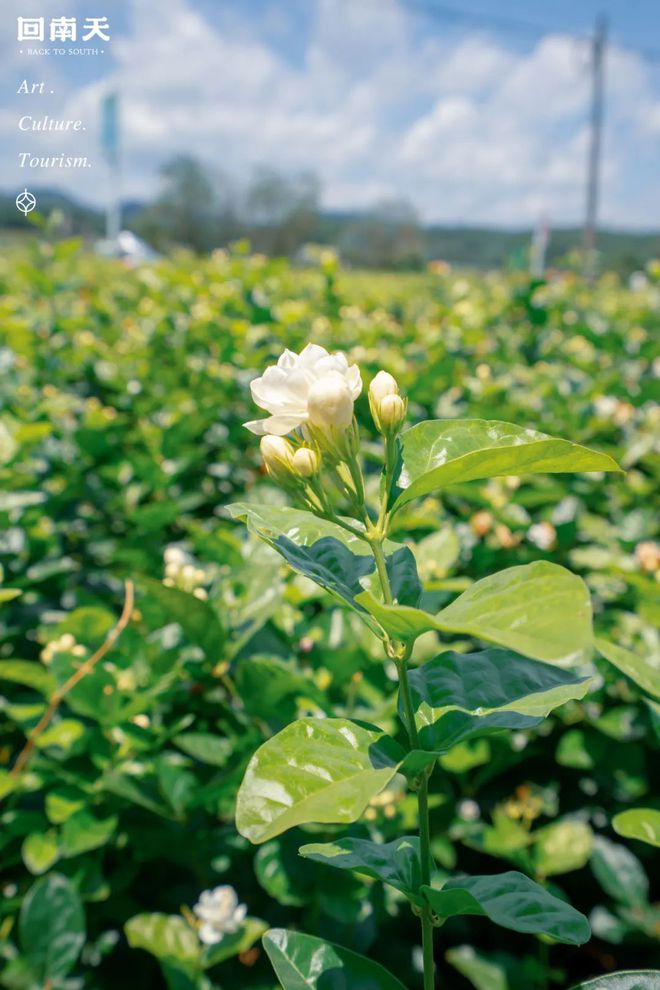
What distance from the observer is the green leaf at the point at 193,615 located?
1026 mm

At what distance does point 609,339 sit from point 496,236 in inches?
2287

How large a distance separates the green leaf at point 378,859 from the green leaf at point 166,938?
22.1 inches

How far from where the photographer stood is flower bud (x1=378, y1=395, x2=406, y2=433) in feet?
2.16

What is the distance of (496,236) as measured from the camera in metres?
57.7

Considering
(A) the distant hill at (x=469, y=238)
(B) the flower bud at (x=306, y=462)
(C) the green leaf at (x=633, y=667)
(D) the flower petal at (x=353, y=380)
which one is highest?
(D) the flower petal at (x=353, y=380)

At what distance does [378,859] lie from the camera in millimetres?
685

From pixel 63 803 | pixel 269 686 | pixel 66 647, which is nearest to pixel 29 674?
pixel 66 647

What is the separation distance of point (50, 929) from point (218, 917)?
0.23 metres

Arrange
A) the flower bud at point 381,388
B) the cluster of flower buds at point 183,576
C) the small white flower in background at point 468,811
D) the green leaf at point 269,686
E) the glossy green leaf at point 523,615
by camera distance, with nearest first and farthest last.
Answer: the glossy green leaf at point 523,615 → the flower bud at point 381,388 → the green leaf at point 269,686 → the cluster of flower buds at point 183,576 → the small white flower in background at point 468,811

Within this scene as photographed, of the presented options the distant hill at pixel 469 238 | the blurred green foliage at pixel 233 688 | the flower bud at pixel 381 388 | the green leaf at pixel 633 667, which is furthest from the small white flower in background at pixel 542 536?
the distant hill at pixel 469 238

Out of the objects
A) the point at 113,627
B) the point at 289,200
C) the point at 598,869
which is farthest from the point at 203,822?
the point at 289,200

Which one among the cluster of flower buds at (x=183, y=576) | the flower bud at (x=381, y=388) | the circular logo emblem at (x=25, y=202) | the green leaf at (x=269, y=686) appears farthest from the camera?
the circular logo emblem at (x=25, y=202)

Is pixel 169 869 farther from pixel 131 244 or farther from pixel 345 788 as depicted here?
pixel 131 244

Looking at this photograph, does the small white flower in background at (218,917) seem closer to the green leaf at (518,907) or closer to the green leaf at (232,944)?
the green leaf at (232,944)
